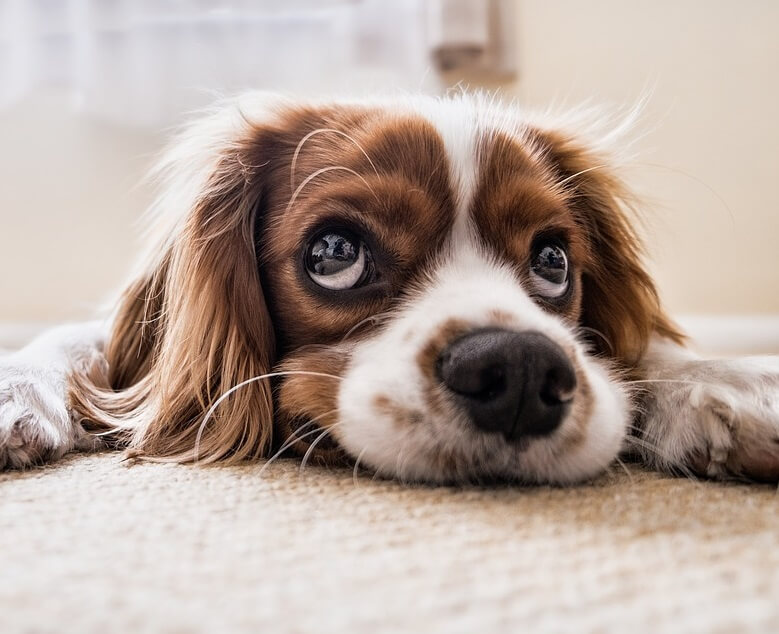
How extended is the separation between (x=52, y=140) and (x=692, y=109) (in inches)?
88.9

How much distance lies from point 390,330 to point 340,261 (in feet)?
0.50

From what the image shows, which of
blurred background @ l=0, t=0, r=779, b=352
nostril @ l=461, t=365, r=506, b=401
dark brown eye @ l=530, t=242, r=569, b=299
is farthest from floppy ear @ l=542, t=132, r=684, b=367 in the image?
blurred background @ l=0, t=0, r=779, b=352

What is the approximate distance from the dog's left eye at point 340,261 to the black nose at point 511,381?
0.94ft

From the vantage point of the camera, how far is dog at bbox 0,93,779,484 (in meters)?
0.96

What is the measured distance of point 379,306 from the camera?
1.17m

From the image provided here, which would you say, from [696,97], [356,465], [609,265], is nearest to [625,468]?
[356,465]

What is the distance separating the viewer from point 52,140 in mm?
2824

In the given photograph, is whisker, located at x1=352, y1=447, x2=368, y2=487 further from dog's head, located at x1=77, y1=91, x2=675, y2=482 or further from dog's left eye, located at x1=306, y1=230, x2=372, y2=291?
dog's left eye, located at x1=306, y1=230, x2=372, y2=291

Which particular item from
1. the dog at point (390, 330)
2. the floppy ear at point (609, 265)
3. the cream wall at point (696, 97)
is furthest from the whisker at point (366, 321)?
the cream wall at point (696, 97)

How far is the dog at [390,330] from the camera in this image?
3.14 feet

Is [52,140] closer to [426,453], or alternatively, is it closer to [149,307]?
[149,307]

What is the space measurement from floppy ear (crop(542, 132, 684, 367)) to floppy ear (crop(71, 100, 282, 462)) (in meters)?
0.61

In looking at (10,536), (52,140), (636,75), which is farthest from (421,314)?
(52,140)

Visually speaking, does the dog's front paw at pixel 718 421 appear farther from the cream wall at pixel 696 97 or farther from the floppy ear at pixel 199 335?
the cream wall at pixel 696 97
